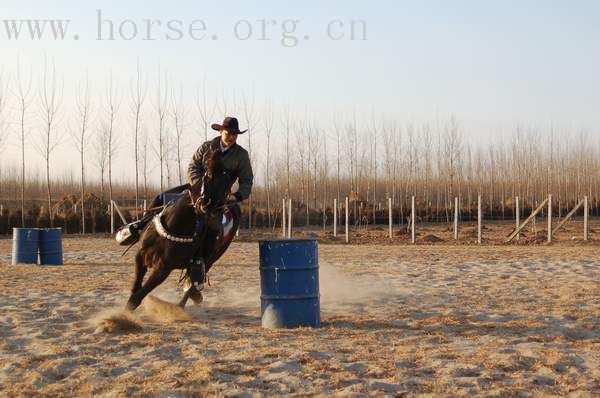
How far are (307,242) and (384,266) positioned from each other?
762 cm

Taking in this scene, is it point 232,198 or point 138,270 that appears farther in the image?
point 138,270

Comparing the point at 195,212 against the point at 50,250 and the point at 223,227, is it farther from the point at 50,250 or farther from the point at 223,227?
the point at 50,250

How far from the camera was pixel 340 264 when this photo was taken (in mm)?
15328

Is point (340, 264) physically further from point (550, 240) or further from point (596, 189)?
point (596, 189)

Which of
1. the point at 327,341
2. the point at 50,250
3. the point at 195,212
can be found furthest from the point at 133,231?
the point at 50,250

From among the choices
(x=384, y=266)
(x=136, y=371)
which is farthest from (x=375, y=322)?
(x=384, y=266)

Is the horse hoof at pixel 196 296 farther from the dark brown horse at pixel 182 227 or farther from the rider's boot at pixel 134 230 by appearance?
the rider's boot at pixel 134 230

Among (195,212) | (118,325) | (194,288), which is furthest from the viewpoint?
(194,288)

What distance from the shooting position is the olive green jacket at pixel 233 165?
7.32 m

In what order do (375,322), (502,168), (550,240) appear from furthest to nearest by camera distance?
(502,168) < (550,240) < (375,322)

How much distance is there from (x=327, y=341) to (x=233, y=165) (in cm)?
197

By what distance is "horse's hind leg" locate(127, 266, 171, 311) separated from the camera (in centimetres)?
719

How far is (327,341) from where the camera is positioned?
638 centimetres

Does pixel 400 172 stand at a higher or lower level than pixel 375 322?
higher
